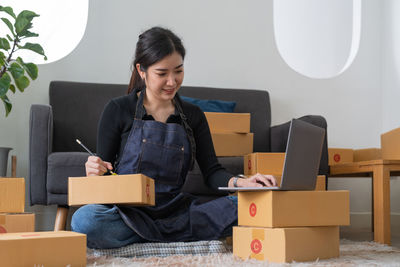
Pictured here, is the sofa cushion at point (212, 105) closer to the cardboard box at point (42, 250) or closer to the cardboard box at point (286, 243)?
the cardboard box at point (286, 243)

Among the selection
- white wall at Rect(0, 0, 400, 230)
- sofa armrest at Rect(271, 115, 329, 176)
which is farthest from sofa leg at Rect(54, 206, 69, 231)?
sofa armrest at Rect(271, 115, 329, 176)

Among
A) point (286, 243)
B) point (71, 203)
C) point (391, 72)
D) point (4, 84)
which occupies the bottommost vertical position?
point (286, 243)

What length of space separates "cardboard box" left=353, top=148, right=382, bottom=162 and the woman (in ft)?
5.20

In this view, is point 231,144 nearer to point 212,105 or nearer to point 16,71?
point 212,105

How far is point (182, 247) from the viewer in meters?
1.83

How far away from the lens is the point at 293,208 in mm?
1634

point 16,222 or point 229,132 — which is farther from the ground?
point 229,132

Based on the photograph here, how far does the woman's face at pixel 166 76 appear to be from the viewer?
1.90 m

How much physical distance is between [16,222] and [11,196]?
88mm

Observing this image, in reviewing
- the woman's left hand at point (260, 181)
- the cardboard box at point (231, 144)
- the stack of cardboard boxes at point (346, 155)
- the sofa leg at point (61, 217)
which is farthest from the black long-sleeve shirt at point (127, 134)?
the stack of cardboard boxes at point (346, 155)

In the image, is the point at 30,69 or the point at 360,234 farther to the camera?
the point at 360,234

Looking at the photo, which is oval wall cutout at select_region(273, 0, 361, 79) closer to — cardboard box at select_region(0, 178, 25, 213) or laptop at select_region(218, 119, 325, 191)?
laptop at select_region(218, 119, 325, 191)

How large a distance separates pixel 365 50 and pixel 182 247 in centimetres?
262

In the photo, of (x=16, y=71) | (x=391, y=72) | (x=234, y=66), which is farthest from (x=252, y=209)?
(x=391, y=72)
